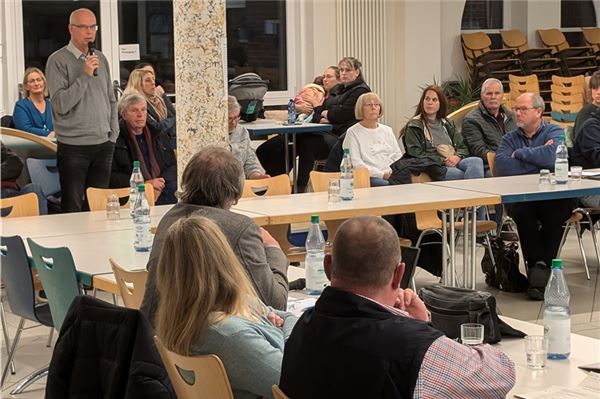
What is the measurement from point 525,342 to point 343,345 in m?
0.94

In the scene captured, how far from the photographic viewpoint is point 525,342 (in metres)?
3.46

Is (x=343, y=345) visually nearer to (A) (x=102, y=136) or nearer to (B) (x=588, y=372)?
(B) (x=588, y=372)

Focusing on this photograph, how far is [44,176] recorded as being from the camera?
28.0ft

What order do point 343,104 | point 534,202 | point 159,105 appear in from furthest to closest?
point 343,104, point 159,105, point 534,202

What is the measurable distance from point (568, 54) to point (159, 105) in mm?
7605

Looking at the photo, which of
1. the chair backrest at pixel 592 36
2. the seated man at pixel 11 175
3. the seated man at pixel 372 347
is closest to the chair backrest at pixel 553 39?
the chair backrest at pixel 592 36

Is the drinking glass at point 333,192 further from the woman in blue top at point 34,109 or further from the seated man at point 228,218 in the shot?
the woman in blue top at point 34,109

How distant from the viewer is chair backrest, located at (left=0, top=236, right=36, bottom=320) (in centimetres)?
522

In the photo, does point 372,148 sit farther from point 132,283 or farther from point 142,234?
point 132,283

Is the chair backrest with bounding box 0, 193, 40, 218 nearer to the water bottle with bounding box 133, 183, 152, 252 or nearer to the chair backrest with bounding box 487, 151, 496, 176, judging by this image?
the water bottle with bounding box 133, 183, 152, 252

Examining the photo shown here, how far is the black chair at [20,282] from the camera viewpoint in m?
5.23

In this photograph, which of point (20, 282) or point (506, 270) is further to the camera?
point (506, 270)

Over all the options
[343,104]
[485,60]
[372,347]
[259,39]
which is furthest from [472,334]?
[485,60]

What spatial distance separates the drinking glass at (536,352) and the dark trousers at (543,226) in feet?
14.0
